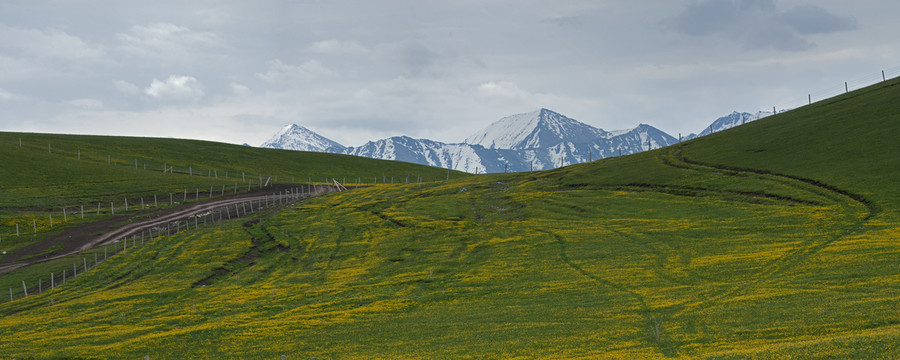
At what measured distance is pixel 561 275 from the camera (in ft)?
192

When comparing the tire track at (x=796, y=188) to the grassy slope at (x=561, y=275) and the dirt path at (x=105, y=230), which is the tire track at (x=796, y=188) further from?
the dirt path at (x=105, y=230)

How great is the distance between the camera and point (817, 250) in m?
54.7

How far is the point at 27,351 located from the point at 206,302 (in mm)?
17248

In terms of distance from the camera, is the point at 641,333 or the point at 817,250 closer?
the point at 641,333

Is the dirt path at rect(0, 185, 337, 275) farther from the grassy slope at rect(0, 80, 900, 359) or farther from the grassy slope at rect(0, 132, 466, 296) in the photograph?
the grassy slope at rect(0, 80, 900, 359)

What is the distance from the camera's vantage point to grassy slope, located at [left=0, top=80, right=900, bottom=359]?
1460 inches

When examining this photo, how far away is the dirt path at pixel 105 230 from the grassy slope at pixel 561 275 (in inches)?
487

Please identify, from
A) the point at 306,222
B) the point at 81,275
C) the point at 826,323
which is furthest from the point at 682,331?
the point at 306,222

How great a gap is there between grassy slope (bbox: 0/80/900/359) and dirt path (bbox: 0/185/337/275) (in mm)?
12360

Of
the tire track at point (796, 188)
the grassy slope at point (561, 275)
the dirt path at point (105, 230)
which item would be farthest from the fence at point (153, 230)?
the tire track at point (796, 188)

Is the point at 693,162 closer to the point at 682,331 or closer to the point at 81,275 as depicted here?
the point at 682,331

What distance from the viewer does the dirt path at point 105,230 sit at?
85.0 metres

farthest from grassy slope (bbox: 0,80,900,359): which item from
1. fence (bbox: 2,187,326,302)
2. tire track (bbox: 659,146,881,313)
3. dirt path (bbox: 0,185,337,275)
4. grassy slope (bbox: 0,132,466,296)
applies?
grassy slope (bbox: 0,132,466,296)

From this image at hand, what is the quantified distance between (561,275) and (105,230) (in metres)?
83.1
